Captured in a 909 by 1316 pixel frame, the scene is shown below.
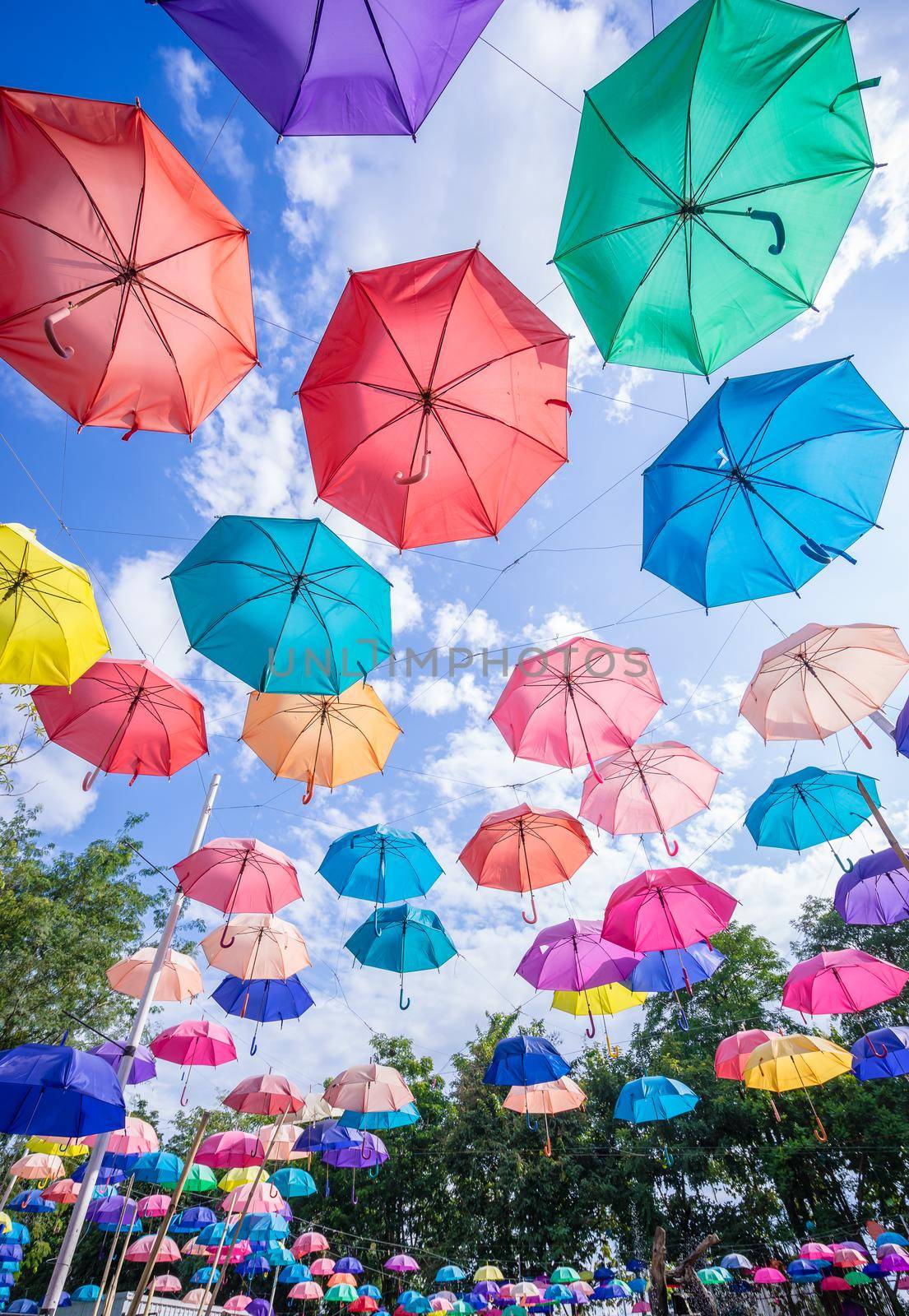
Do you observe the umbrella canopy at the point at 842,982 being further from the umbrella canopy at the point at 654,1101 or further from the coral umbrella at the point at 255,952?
the coral umbrella at the point at 255,952

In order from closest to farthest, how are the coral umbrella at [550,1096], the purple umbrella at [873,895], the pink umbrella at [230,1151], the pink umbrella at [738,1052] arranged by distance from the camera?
the purple umbrella at [873,895]
the pink umbrella at [738,1052]
the pink umbrella at [230,1151]
the coral umbrella at [550,1096]

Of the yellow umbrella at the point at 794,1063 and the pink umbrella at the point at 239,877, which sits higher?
the pink umbrella at the point at 239,877

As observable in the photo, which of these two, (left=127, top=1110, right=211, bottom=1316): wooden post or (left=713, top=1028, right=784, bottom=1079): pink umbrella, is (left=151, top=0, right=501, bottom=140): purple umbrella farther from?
(left=713, top=1028, right=784, bottom=1079): pink umbrella

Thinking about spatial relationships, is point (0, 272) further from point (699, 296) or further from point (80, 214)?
point (699, 296)

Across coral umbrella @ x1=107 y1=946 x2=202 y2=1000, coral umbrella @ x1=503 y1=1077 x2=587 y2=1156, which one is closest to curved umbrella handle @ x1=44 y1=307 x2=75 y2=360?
coral umbrella @ x1=107 y1=946 x2=202 y2=1000

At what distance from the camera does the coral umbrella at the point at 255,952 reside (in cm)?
888

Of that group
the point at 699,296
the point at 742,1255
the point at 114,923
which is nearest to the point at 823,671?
the point at 699,296

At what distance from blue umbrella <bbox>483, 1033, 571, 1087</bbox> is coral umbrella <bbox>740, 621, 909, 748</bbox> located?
18.7 ft

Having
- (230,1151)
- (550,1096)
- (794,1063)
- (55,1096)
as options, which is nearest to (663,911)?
(794,1063)

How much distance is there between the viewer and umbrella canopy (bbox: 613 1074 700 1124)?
1070cm

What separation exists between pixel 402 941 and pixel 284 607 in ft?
17.8

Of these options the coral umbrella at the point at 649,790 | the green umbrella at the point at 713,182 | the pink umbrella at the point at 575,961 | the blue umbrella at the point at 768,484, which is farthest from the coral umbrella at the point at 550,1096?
the green umbrella at the point at 713,182

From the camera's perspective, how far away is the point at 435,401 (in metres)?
5.19

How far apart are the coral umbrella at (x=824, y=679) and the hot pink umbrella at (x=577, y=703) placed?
137 cm
